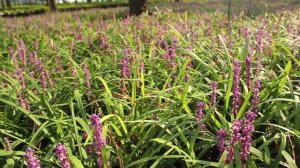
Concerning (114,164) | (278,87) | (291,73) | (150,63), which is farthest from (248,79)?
(150,63)

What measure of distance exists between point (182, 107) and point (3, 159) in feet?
4.46

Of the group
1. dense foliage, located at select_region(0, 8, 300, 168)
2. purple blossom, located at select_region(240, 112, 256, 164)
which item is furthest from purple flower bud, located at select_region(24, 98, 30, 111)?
purple blossom, located at select_region(240, 112, 256, 164)

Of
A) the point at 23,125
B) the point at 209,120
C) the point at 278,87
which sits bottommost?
the point at 23,125

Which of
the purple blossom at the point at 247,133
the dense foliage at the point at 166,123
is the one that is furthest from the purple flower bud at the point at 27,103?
the purple blossom at the point at 247,133

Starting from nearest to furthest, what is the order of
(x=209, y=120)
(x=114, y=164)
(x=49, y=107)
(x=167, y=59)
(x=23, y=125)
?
(x=114, y=164) → (x=209, y=120) → (x=49, y=107) → (x=23, y=125) → (x=167, y=59)

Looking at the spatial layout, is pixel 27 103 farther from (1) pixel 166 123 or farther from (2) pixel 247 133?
(2) pixel 247 133

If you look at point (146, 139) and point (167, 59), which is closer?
point (146, 139)

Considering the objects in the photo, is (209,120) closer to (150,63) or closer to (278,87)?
(278,87)

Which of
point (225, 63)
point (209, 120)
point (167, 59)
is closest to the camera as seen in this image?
point (209, 120)

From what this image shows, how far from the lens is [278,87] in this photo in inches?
116

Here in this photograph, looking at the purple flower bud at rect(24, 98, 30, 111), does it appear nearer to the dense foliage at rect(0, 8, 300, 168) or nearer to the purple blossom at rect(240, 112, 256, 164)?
the dense foliage at rect(0, 8, 300, 168)

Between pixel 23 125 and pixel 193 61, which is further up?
pixel 193 61

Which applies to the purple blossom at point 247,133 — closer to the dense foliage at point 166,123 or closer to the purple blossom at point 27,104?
the dense foliage at point 166,123

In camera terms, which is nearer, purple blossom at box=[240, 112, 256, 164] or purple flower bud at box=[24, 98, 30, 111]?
purple blossom at box=[240, 112, 256, 164]
